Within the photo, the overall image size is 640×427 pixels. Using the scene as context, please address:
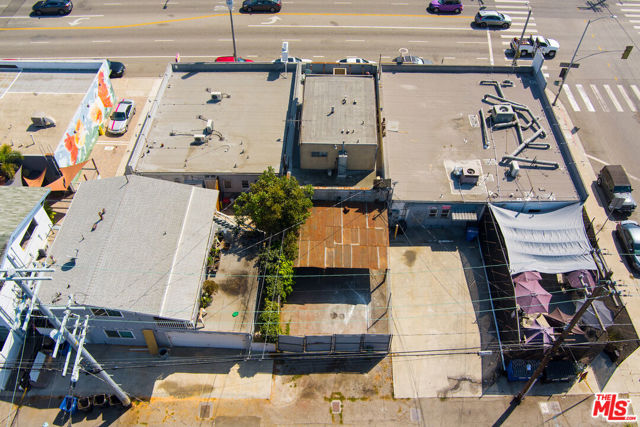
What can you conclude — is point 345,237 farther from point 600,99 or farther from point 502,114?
point 600,99

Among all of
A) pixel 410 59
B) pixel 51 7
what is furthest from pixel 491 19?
pixel 51 7

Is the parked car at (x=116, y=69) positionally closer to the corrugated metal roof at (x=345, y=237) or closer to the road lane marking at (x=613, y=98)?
the corrugated metal roof at (x=345, y=237)

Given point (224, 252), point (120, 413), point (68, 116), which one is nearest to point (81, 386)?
point (120, 413)

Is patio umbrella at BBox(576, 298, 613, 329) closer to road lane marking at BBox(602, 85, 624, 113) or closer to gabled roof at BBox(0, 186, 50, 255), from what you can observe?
road lane marking at BBox(602, 85, 624, 113)

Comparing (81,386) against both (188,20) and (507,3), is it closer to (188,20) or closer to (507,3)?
(188,20)

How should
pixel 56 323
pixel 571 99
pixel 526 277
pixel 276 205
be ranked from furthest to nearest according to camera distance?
pixel 571 99 → pixel 526 277 → pixel 276 205 → pixel 56 323

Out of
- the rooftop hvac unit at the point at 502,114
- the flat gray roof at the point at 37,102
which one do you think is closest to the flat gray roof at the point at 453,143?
the rooftop hvac unit at the point at 502,114
